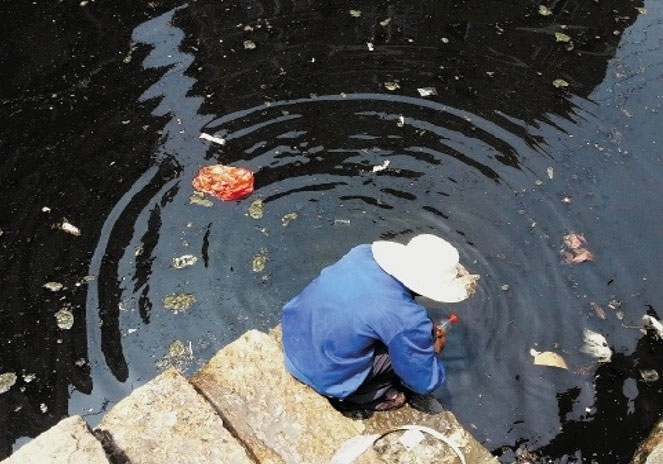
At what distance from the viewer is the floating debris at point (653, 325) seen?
5863mm

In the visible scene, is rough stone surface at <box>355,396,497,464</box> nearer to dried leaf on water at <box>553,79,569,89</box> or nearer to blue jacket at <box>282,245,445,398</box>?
blue jacket at <box>282,245,445,398</box>

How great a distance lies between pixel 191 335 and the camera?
5.79 metres

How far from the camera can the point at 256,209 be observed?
6.68m

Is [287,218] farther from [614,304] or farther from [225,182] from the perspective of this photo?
[614,304]

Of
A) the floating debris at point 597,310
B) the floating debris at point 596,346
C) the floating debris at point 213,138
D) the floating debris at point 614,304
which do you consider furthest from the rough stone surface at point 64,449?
the floating debris at point 614,304

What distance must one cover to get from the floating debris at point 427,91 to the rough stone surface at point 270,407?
4049 millimetres

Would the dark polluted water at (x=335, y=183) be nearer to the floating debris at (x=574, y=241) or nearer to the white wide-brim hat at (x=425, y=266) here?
the floating debris at (x=574, y=241)

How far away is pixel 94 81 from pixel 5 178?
164 centimetres

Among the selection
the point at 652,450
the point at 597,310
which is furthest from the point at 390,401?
the point at 597,310

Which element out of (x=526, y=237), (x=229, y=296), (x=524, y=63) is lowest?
(x=229, y=296)

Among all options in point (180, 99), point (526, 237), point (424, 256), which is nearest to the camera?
point (424, 256)

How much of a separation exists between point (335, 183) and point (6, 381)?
344 centimetres

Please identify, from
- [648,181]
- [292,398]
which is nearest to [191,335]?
[292,398]

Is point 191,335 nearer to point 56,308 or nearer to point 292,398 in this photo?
point 56,308
